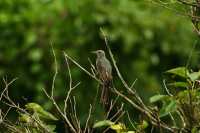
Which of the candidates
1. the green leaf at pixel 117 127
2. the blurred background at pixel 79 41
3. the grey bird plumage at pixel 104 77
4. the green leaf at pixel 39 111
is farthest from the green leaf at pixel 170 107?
the blurred background at pixel 79 41

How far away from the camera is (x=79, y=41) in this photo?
→ 23.7 feet

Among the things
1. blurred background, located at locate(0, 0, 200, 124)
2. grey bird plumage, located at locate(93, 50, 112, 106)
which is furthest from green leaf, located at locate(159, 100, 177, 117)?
blurred background, located at locate(0, 0, 200, 124)

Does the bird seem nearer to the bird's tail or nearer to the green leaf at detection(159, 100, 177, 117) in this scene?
the bird's tail

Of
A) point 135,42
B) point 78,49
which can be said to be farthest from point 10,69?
point 135,42

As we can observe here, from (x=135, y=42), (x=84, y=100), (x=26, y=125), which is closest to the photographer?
(x=26, y=125)

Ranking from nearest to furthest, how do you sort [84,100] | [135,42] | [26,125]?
[26,125] → [84,100] → [135,42]

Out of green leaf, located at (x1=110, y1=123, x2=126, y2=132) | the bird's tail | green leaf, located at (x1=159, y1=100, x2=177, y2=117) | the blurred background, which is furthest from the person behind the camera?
the blurred background

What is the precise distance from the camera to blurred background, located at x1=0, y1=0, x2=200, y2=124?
704 cm

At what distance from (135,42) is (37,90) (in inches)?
43.6

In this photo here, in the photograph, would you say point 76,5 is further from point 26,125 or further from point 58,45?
point 26,125

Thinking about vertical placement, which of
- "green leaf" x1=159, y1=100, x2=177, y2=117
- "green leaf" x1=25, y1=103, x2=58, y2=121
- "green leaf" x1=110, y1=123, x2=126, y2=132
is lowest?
"green leaf" x1=25, y1=103, x2=58, y2=121

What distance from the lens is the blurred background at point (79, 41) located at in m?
7.04

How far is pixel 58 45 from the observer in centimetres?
719

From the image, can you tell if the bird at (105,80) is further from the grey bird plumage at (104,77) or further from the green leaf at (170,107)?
the green leaf at (170,107)
